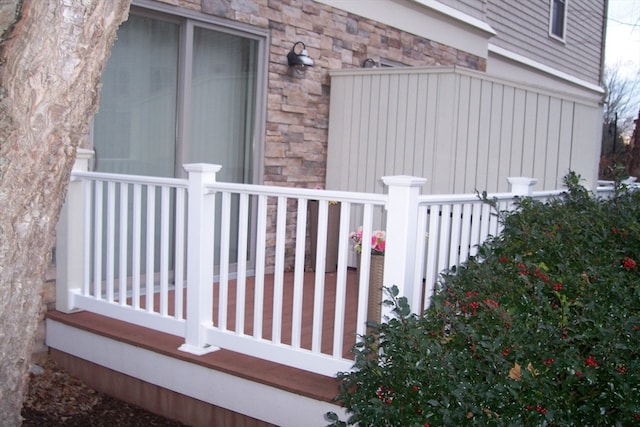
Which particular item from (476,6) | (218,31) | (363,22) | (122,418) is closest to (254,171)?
(218,31)

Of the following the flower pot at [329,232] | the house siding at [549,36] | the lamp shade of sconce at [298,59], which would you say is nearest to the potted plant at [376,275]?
the flower pot at [329,232]

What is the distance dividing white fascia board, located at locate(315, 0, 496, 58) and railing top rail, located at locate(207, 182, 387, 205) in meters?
3.00

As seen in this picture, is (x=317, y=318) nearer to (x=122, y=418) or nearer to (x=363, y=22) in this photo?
(x=122, y=418)

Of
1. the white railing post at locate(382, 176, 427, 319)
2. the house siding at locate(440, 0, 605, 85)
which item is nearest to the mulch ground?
the white railing post at locate(382, 176, 427, 319)

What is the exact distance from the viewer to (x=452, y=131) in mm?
5684

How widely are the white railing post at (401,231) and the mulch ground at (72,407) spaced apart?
151 centimetres

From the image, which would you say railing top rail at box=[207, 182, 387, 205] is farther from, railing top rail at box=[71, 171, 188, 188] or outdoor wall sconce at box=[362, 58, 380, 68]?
outdoor wall sconce at box=[362, 58, 380, 68]

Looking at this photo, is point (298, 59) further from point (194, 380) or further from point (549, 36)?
point (549, 36)

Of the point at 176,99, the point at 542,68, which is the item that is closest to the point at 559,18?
the point at 542,68

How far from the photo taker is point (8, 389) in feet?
6.67

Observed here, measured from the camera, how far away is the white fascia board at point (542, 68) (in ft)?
30.8

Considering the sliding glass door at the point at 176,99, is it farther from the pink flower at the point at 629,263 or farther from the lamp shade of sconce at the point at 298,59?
the pink flower at the point at 629,263

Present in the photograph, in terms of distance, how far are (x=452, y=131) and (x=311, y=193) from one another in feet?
9.25

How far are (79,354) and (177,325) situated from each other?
2.52 ft
